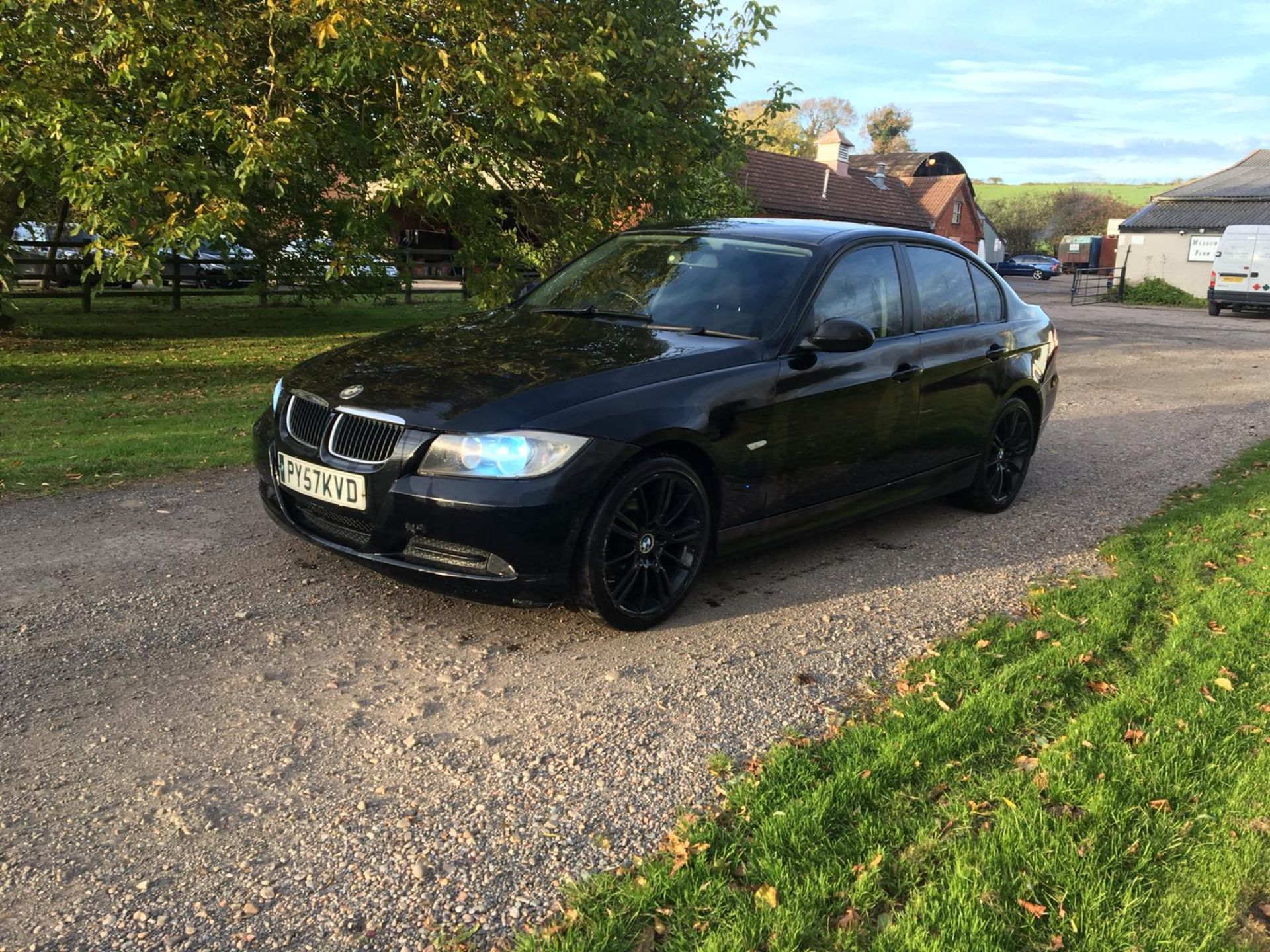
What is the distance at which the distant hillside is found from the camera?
316 ft

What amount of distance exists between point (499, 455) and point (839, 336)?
179 centimetres

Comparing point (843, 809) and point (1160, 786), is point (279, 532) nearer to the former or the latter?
point (843, 809)

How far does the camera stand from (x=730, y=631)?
4301 millimetres

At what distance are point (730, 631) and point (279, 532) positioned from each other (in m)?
2.58

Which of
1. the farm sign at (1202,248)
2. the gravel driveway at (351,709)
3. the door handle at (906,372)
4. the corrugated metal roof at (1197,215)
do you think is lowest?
the gravel driveway at (351,709)

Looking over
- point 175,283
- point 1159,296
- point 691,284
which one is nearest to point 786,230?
point 691,284

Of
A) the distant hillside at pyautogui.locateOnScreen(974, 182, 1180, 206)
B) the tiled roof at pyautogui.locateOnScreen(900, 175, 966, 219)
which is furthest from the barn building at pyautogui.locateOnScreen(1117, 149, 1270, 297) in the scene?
the distant hillside at pyautogui.locateOnScreen(974, 182, 1180, 206)

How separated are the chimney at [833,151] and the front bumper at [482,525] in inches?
1611

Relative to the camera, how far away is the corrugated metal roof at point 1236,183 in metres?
38.0

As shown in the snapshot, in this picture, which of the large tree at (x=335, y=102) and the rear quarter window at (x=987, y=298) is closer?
the rear quarter window at (x=987, y=298)

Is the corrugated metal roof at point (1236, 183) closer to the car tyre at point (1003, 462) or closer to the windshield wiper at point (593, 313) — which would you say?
the car tyre at point (1003, 462)

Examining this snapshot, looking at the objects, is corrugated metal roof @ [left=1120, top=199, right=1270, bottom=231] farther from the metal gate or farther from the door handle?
the door handle

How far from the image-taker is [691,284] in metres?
5.03

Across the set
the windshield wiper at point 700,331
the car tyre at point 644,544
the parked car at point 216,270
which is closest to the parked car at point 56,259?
the parked car at point 216,270
